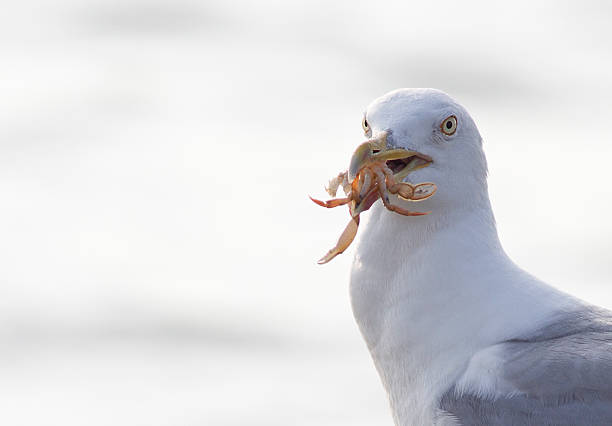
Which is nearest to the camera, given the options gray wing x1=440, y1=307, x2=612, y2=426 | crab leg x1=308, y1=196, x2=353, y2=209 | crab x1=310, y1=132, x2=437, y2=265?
gray wing x1=440, y1=307, x2=612, y2=426

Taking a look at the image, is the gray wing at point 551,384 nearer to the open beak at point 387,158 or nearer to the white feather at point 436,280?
the white feather at point 436,280

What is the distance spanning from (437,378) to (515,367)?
0.24m

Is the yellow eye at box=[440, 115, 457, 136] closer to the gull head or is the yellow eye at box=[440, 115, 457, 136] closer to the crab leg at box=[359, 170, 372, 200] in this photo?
the gull head

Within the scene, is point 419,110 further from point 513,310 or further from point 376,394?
point 376,394

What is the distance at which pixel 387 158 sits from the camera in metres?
4.35

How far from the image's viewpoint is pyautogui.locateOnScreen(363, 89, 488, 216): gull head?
4.41 meters

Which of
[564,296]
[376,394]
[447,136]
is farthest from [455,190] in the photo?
[376,394]

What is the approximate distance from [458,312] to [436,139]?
0.49 m

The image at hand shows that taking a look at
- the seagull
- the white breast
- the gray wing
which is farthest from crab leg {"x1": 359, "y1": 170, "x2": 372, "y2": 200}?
the gray wing

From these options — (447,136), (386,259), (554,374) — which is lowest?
(554,374)

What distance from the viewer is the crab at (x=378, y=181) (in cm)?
433

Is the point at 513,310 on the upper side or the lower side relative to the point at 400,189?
lower

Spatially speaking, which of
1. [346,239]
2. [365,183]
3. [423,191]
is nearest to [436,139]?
[423,191]

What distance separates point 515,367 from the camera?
4.32m
